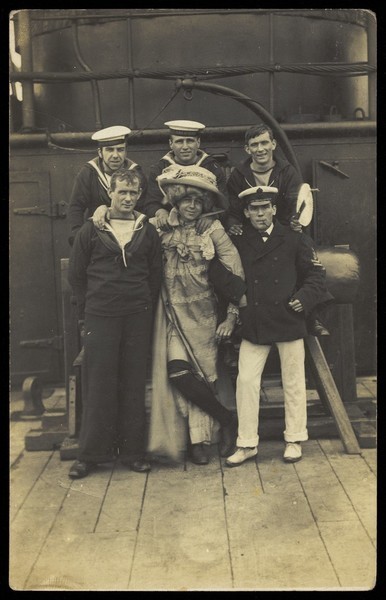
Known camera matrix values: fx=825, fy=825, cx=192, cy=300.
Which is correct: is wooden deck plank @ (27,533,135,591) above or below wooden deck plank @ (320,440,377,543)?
below

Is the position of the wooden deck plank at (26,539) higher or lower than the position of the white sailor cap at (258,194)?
lower

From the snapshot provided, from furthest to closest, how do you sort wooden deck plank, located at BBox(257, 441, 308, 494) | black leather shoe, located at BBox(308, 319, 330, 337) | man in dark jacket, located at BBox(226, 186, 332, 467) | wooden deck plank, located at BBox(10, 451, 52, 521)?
black leather shoe, located at BBox(308, 319, 330, 337)
man in dark jacket, located at BBox(226, 186, 332, 467)
wooden deck plank, located at BBox(257, 441, 308, 494)
wooden deck plank, located at BBox(10, 451, 52, 521)

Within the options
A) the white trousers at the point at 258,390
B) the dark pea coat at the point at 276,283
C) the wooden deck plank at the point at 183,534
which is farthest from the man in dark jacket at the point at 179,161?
the wooden deck plank at the point at 183,534

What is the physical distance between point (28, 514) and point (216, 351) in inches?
57.9

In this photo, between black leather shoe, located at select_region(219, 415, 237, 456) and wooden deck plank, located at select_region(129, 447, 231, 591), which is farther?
black leather shoe, located at select_region(219, 415, 237, 456)

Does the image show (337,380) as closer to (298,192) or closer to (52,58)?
(298,192)

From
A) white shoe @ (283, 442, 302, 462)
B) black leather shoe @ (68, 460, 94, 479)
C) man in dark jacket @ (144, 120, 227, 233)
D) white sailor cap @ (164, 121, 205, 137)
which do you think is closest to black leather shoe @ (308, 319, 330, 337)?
white shoe @ (283, 442, 302, 462)

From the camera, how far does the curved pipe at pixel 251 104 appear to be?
4875 millimetres

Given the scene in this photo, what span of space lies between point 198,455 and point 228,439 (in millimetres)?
228

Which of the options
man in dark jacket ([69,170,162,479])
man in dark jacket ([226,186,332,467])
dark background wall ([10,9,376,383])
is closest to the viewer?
man in dark jacket ([69,170,162,479])

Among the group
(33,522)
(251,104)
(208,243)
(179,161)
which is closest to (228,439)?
(208,243)

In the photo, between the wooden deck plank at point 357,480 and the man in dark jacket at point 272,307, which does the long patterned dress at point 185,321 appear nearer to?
the man in dark jacket at point 272,307

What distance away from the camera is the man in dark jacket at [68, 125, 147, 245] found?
4.94m

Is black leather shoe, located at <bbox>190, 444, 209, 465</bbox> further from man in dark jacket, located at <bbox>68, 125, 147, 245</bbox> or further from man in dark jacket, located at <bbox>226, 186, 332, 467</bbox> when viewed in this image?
man in dark jacket, located at <bbox>68, 125, 147, 245</bbox>
